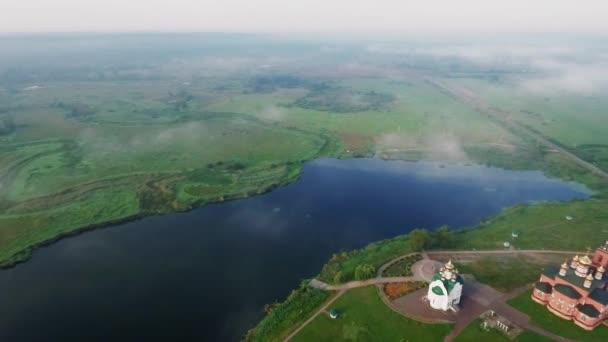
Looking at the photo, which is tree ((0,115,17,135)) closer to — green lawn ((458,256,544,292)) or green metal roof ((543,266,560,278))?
green lawn ((458,256,544,292))

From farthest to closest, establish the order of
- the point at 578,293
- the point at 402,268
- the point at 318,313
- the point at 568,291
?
the point at 402,268 → the point at 318,313 → the point at 568,291 → the point at 578,293

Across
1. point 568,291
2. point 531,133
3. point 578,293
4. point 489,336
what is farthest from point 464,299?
point 531,133

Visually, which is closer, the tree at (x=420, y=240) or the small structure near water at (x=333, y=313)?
the small structure near water at (x=333, y=313)

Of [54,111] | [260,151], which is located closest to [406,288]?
[260,151]

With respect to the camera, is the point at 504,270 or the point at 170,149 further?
the point at 170,149

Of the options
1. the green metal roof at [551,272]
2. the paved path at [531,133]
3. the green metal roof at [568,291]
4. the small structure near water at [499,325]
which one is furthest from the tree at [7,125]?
the paved path at [531,133]

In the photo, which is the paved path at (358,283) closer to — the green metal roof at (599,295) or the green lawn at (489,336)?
the green lawn at (489,336)

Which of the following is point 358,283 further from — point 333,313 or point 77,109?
point 77,109

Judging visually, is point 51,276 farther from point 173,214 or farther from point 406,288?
point 406,288
